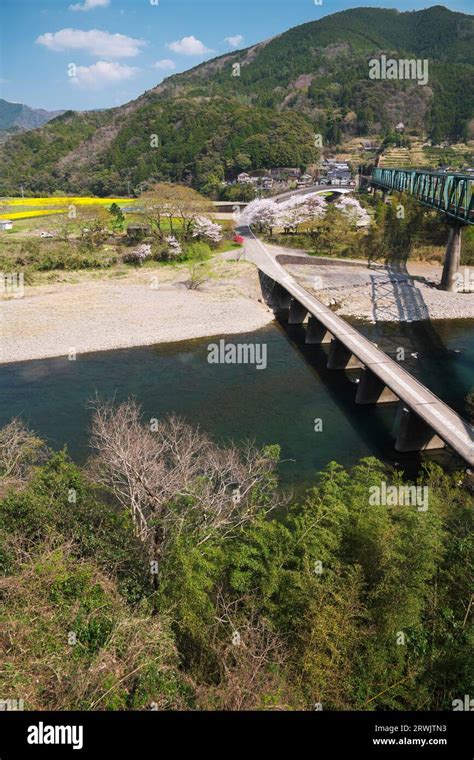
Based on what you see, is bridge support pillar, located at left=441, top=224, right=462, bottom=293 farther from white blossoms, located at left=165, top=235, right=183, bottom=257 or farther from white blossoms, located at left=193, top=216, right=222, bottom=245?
white blossoms, located at left=165, top=235, right=183, bottom=257

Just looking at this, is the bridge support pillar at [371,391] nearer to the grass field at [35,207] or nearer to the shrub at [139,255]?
the shrub at [139,255]

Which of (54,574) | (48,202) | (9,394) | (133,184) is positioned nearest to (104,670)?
(54,574)

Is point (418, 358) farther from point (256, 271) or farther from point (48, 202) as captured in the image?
point (48, 202)

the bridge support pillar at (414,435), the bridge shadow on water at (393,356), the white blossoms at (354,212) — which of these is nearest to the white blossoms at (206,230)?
the bridge shadow on water at (393,356)

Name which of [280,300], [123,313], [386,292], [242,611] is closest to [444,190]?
[386,292]

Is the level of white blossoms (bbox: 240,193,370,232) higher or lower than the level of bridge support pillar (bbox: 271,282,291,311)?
higher

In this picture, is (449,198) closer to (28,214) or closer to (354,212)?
(354,212)

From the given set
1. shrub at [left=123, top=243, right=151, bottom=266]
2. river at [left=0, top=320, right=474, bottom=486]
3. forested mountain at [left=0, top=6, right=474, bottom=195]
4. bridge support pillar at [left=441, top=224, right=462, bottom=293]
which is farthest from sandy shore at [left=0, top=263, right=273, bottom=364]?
forested mountain at [left=0, top=6, right=474, bottom=195]
